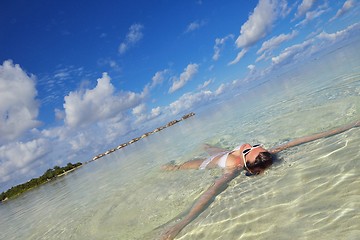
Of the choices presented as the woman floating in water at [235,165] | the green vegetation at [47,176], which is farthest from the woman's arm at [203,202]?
the green vegetation at [47,176]

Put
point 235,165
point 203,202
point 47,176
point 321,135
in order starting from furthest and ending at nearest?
1. point 47,176
2. point 235,165
3. point 321,135
4. point 203,202

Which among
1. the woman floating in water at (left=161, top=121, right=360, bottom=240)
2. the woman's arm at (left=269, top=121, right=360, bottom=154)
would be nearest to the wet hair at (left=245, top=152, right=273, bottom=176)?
the woman floating in water at (left=161, top=121, right=360, bottom=240)

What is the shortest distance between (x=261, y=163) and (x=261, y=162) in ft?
0.09

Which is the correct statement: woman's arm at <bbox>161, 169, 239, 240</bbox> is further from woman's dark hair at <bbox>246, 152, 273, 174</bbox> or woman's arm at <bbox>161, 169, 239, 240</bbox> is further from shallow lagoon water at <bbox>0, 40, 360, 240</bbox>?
woman's dark hair at <bbox>246, 152, 273, 174</bbox>

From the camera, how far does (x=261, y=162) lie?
643 cm

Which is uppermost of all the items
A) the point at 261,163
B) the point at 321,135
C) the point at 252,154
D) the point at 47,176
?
the point at 47,176

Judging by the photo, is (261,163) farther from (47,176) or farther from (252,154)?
(47,176)

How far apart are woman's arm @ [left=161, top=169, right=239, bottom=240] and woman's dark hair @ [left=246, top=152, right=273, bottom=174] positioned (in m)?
0.71

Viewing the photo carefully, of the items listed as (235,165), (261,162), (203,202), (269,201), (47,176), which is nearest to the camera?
(269,201)

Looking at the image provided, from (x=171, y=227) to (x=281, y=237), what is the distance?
8.41 ft

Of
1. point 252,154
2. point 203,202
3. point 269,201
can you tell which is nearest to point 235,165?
point 252,154

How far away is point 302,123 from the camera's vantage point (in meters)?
9.96

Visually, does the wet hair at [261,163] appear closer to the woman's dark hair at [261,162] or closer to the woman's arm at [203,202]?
the woman's dark hair at [261,162]

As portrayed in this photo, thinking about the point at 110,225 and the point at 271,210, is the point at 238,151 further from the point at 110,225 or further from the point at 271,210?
the point at 110,225
